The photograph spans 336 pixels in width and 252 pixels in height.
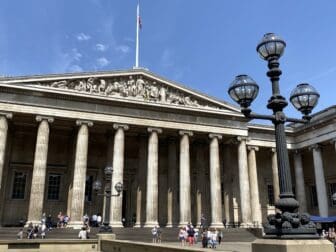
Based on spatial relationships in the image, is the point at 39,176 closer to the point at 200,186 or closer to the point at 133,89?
the point at 133,89

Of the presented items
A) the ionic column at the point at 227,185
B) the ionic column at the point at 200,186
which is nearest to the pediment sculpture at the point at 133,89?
the ionic column at the point at 227,185

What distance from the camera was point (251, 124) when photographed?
3778 centimetres

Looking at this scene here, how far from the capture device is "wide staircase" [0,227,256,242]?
24.3 meters

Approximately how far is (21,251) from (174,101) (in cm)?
1910

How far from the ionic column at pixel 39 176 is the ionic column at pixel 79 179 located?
2.37m

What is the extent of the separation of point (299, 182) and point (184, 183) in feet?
50.3

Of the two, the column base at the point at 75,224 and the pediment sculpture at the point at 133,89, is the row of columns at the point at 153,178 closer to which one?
the column base at the point at 75,224

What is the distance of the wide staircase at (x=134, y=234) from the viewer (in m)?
24.3

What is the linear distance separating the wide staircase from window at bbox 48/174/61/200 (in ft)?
23.4

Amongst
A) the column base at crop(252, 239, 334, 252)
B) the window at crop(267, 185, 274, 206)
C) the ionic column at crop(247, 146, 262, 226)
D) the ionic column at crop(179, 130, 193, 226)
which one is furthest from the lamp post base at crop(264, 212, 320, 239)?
the window at crop(267, 185, 274, 206)

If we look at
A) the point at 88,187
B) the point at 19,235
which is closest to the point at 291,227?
the point at 19,235

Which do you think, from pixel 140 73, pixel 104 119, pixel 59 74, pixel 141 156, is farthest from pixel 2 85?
pixel 141 156

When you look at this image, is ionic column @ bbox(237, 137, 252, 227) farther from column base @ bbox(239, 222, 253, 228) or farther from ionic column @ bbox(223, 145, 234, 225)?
ionic column @ bbox(223, 145, 234, 225)

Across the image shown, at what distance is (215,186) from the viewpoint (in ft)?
104
